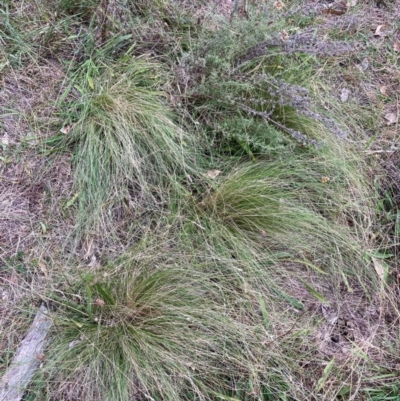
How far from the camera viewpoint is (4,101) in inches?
94.8

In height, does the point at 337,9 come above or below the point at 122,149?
above

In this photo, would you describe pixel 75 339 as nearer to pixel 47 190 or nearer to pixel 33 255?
pixel 33 255

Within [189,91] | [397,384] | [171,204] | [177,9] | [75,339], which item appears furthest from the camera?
[177,9]

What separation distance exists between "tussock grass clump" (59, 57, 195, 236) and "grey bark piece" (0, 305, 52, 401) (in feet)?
1.60

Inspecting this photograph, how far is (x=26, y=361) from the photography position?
1.89 m

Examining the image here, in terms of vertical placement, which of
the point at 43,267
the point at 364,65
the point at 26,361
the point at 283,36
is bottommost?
the point at 26,361

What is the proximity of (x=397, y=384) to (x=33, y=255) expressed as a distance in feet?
5.72

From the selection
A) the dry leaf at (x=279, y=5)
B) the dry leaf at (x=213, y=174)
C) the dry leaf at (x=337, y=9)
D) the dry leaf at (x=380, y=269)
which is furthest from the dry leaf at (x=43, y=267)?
the dry leaf at (x=337, y=9)

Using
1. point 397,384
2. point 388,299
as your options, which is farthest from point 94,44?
point 397,384

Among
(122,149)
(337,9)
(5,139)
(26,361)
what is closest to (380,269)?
(122,149)

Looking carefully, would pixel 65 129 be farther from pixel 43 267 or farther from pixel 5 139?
pixel 43 267

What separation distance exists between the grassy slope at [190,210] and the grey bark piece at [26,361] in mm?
46

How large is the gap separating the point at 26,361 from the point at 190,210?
97cm

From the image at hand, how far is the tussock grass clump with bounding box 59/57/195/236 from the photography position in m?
2.27
